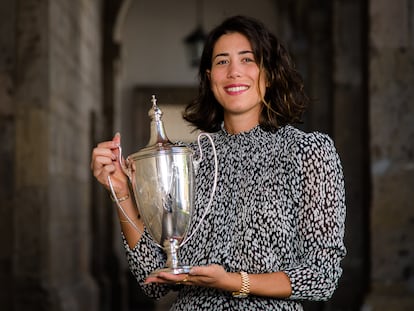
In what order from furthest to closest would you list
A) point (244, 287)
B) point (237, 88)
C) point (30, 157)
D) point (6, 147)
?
1. point (30, 157)
2. point (6, 147)
3. point (237, 88)
4. point (244, 287)

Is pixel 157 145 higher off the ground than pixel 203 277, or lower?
higher

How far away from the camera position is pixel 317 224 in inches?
90.4

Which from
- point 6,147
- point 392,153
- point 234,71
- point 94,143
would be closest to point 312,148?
point 234,71

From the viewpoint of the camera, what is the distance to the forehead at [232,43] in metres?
2.45

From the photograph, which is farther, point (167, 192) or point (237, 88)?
point (237, 88)

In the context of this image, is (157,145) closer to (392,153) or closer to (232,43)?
(232,43)

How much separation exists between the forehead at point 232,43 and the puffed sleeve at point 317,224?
1.07 ft

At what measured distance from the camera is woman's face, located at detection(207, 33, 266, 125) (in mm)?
2432

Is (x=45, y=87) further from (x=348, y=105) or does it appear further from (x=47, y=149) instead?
(x=348, y=105)

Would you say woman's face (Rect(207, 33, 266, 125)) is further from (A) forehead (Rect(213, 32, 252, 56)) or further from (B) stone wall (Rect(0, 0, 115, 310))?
(B) stone wall (Rect(0, 0, 115, 310))

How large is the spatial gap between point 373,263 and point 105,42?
8.59 m

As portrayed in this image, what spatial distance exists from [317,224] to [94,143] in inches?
315

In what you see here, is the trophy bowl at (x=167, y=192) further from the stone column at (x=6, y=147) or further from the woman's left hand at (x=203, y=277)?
the stone column at (x=6, y=147)

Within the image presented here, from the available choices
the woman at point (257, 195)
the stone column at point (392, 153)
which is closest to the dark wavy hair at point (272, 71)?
the woman at point (257, 195)
